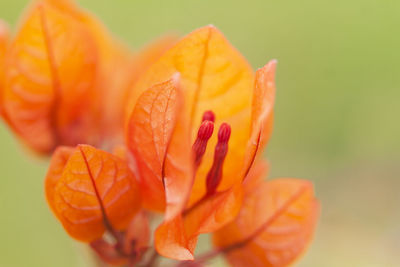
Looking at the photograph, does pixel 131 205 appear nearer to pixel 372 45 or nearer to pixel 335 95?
pixel 335 95

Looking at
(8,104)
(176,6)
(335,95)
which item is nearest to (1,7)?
(176,6)

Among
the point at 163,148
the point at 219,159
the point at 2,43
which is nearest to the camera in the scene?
the point at 163,148

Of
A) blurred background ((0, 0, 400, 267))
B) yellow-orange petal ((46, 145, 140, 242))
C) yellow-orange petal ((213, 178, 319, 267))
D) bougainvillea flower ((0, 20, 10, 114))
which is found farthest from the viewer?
blurred background ((0, 0, 400, 267))

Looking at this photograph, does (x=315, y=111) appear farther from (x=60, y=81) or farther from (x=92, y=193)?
(x=92, y=193)

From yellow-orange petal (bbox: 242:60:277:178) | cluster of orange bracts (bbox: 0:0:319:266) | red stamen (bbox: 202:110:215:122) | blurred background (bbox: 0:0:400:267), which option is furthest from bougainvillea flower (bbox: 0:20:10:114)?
blurred background (bbox: 0:0:400:267)

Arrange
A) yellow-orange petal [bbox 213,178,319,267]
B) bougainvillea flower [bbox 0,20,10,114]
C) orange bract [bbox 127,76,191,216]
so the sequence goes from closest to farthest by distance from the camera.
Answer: orange bract [bbox 127,76,191,216] < yellow-orange petal [bbox 213,178,319,267] < bougainvillea flower [bbox 0,20,10,114]

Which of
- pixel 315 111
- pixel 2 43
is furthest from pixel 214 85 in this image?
pixel 315 111

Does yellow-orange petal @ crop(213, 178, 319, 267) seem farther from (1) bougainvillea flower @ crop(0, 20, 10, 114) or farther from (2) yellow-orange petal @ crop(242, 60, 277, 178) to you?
(1) bougainvillea flower @ crop(0, 20, 10, 114)
